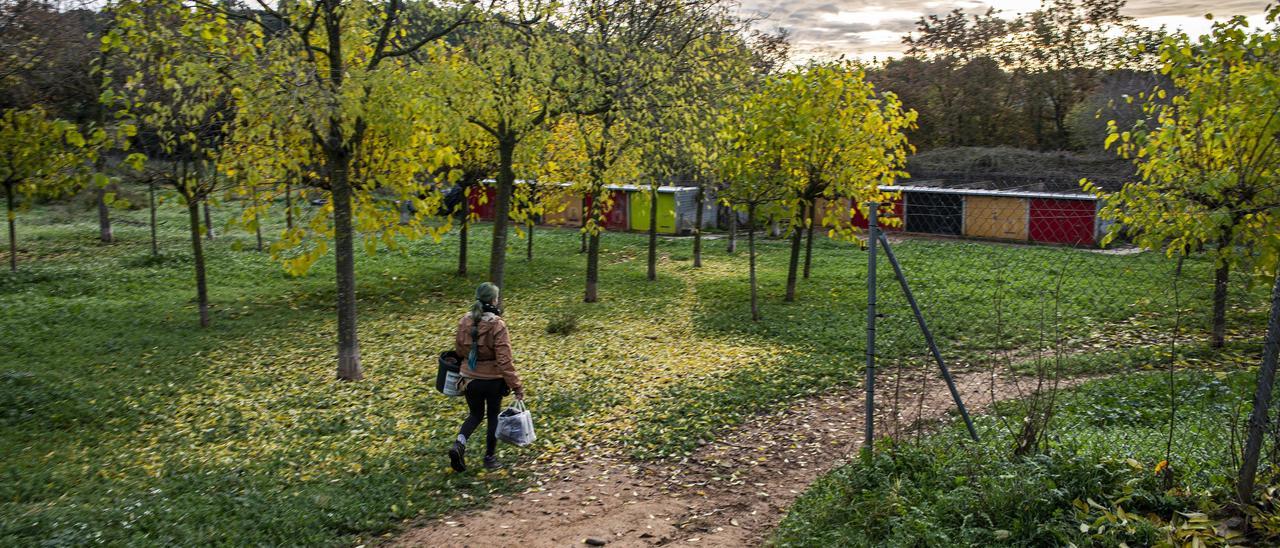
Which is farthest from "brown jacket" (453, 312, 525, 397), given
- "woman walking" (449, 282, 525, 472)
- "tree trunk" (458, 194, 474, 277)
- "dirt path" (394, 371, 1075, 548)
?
"tree trunk" (458, 194, 474, 277)

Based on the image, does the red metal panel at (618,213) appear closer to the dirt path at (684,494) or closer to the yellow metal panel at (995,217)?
the yellow metal panel at (995,217)

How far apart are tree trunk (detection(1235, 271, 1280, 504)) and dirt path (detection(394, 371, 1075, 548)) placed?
91.5 inches

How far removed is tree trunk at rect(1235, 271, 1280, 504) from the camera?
5094 millimetres

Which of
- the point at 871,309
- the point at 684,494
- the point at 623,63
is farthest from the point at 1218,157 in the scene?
the point at 623,63

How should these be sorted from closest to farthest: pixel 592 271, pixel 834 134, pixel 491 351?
pixel 491 351 → pixel 834 134 → pixel 592 271

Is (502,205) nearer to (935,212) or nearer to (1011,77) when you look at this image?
(935,212)

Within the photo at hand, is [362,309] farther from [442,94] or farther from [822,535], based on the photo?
[822,535]

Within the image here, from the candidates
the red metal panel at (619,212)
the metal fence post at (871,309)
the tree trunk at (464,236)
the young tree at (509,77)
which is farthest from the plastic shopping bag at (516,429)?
the red metal panel at (619,212)

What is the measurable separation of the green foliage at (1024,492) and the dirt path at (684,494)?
1.71 ft

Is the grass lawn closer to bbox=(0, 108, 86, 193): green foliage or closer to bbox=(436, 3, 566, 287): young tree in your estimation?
bbox=(0, 108, 86, 193): green foliage

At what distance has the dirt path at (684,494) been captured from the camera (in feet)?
24.1

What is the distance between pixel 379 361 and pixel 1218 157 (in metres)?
13.0

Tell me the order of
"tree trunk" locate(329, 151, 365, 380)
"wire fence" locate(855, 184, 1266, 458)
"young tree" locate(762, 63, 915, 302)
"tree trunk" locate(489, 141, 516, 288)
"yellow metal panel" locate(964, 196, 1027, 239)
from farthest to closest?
"yellow metal panel" locate(964, 196, 1027, 239) < "young tree" locate(762, 63, 915, 302) < "tree trunk" locate(489, 141, 516, 288) < "tree trunk" locate(329, 151, 365, 380) < "wire fence" locate(855, 184, 1266, 458)

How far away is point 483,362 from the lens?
335 inches
